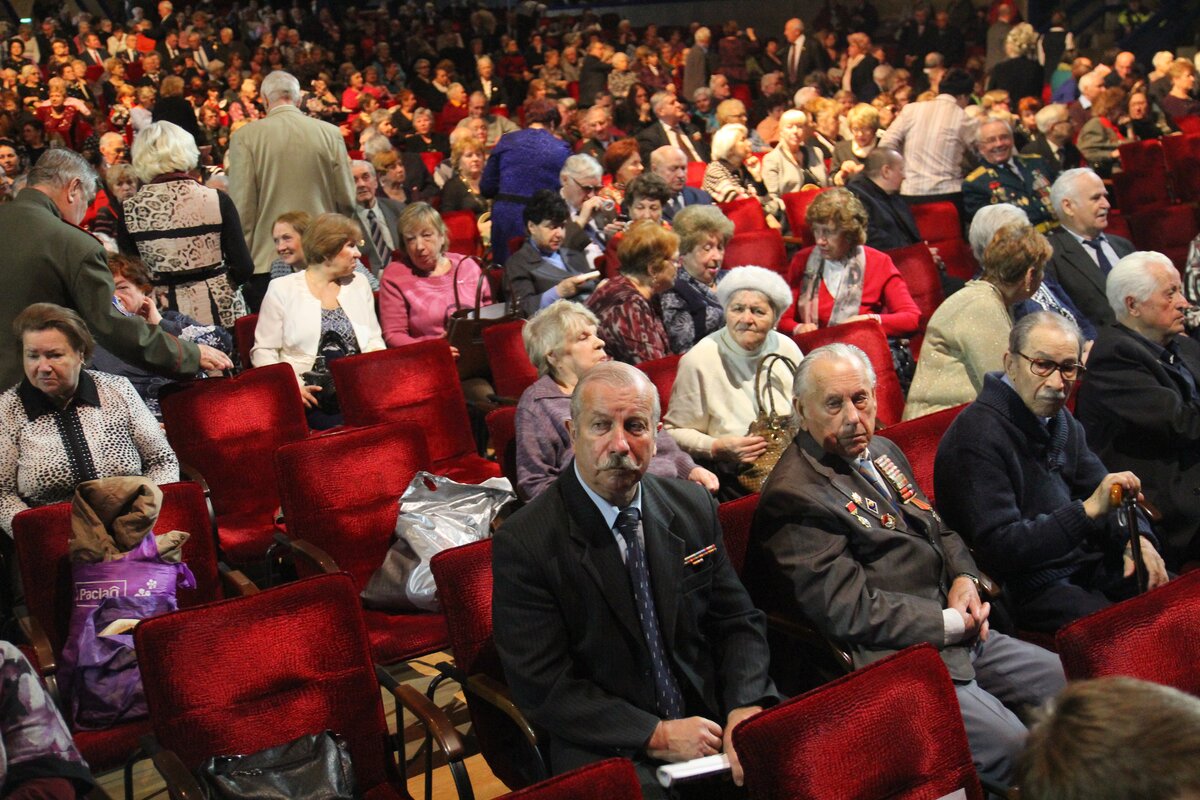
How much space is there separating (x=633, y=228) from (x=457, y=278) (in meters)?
1.09

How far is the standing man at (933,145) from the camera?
717 cm

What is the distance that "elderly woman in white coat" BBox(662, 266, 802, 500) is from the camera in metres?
3.81

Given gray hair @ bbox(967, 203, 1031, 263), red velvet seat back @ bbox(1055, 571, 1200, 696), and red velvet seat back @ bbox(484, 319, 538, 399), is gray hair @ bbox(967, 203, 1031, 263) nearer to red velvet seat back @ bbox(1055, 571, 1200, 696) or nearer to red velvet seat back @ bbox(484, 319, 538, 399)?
red velvet seat back @ bbox(484, 319, 538, 399)

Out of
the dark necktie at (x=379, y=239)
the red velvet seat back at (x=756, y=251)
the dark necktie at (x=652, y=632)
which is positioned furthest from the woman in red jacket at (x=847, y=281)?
the dark necktie at (x=652, y=632)

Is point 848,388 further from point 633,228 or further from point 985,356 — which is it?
point 633,228

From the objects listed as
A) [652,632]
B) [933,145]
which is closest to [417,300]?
[652,632]

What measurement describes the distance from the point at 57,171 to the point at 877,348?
287 cm

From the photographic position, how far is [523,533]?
2453 mm

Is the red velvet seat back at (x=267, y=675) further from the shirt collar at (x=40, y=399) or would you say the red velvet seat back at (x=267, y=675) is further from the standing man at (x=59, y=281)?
the standing man at (x=59, y=281)

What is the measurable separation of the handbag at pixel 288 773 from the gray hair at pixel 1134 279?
9.09ft

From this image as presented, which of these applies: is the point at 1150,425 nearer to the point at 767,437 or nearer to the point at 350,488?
the point at 767,437

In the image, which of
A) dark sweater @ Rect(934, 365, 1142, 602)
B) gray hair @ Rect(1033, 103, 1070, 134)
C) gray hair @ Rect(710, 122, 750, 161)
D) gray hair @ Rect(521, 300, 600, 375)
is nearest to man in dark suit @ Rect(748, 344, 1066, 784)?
dark sweater @ Rect(934, 365, 1142, 602)

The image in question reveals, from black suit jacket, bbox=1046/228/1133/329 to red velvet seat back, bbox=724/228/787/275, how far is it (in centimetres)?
141

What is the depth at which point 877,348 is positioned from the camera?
14.6 feet
